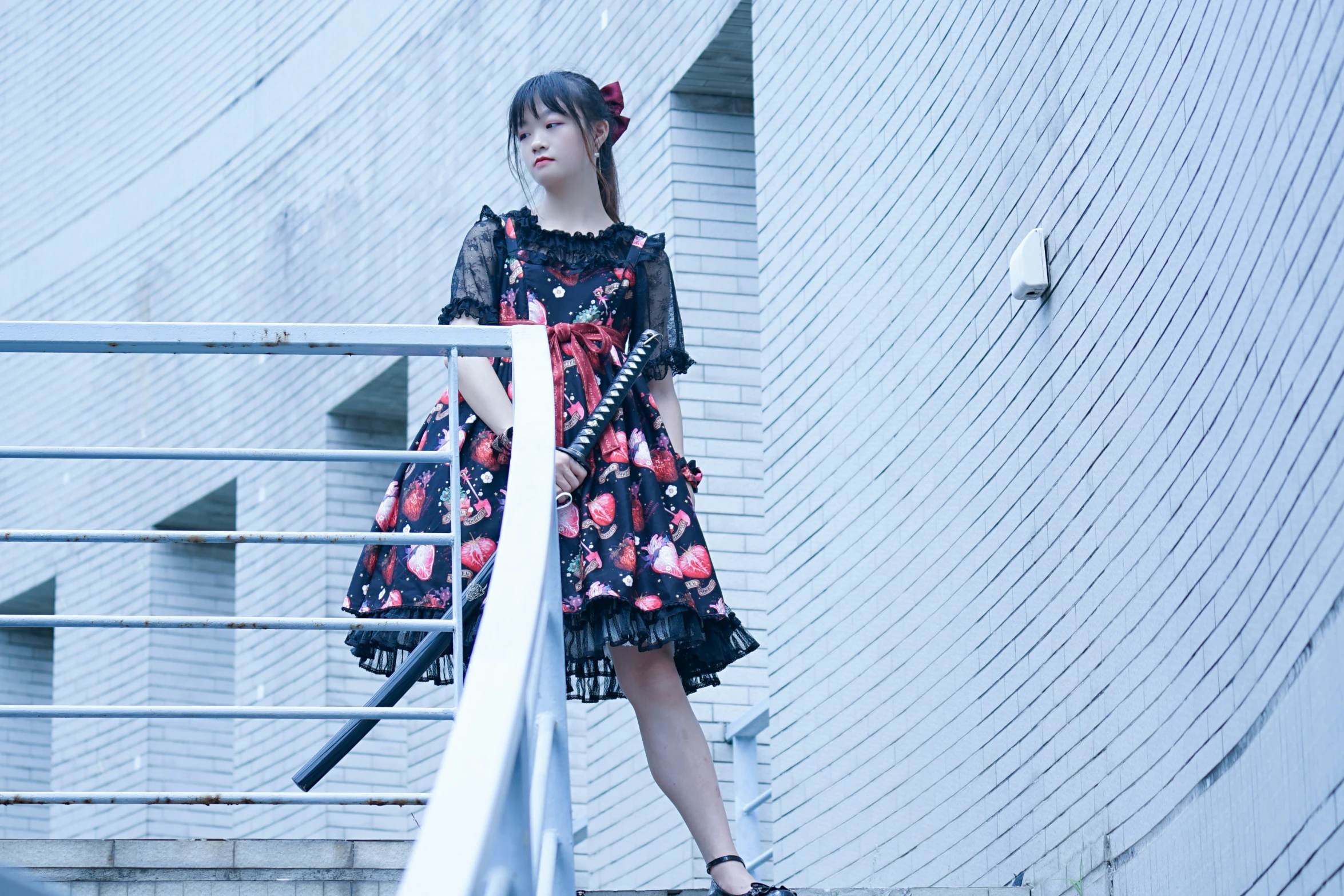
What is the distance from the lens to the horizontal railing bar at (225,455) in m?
3.45

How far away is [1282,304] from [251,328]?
1806 millimetres

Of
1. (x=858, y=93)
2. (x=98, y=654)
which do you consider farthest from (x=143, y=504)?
(x=858, y=93)

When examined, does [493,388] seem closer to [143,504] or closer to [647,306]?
[647,306]

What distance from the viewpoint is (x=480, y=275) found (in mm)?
4023

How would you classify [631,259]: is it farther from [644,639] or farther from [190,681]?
[190,681]

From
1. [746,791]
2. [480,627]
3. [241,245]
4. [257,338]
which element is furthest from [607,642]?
[241,245]

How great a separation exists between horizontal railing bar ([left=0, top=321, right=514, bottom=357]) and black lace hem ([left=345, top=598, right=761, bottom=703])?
1.84 ft

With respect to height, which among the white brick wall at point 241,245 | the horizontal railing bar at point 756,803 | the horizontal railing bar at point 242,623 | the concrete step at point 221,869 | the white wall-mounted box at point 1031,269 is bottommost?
the concrete step at point 221,869

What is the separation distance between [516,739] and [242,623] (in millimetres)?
1824

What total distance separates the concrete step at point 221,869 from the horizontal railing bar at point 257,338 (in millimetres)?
917

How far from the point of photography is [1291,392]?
3.16m

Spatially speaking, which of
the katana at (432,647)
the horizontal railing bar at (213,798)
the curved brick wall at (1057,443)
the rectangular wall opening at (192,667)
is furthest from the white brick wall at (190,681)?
the horizontal railing bar at (213,798)

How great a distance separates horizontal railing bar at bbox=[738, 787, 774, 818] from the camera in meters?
6.34

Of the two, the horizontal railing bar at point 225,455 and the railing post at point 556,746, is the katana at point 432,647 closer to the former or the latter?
the horizontal railing bar at point 225,455
